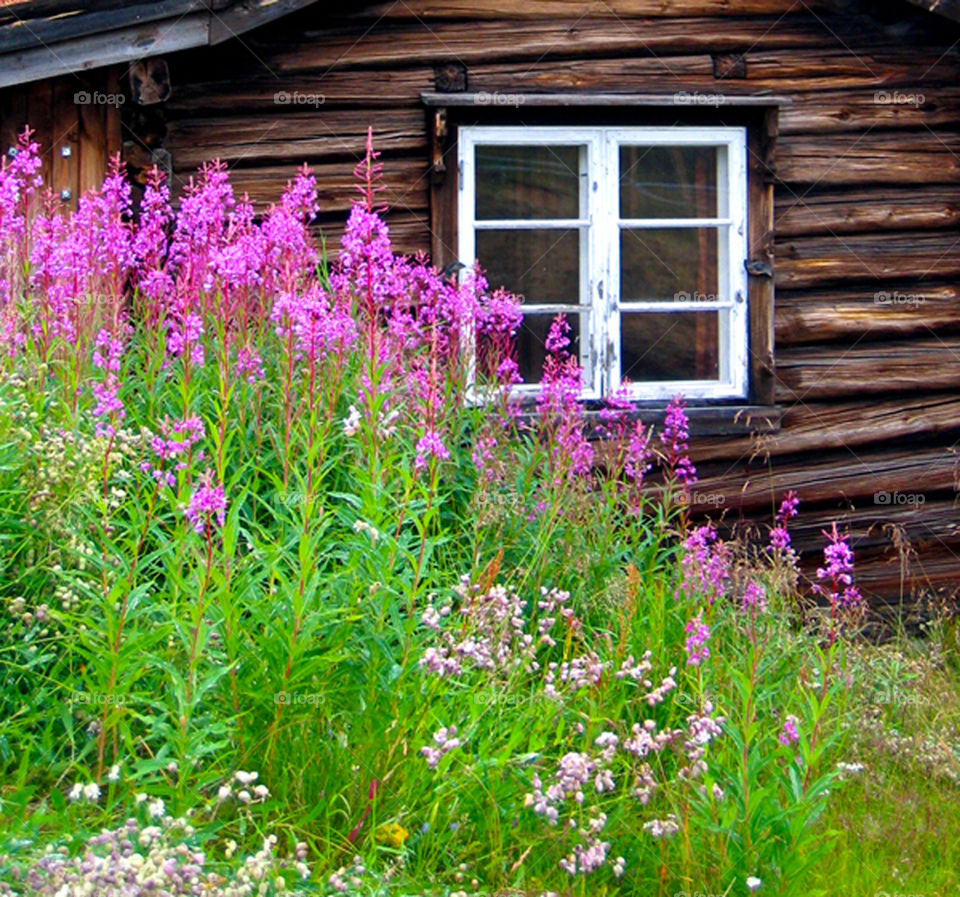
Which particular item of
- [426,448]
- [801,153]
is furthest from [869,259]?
[426,448]

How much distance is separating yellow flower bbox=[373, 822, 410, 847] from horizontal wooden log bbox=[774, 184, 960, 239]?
458cm

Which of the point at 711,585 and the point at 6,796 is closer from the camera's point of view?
the point at 6,796

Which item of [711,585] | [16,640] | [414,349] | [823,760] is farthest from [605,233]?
[16,640]

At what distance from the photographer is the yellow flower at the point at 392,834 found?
10.1ft

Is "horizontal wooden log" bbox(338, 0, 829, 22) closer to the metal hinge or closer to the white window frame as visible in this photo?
the white window frame

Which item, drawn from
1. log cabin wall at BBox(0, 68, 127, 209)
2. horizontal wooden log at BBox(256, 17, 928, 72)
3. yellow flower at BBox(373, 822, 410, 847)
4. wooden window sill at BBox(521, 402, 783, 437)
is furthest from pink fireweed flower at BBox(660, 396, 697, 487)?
log cabin wall at BBox(0, 68, 127, 209)

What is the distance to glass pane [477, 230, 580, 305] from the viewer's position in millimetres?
6676

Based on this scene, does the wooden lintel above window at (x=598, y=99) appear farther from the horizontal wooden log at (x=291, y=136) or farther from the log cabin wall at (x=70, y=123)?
the log cabin wall at (x=70, y=123)

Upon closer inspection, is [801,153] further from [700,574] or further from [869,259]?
[700,574]

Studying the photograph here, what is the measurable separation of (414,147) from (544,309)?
40.0 inches

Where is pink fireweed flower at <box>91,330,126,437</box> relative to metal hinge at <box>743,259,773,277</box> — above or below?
below

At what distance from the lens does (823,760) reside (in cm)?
411

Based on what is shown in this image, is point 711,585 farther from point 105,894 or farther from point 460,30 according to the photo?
point 460,30

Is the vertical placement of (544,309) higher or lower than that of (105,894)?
higher
